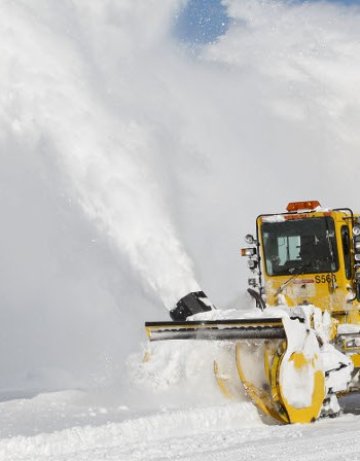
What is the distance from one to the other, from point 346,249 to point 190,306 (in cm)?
169

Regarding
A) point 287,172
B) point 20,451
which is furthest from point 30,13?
point 287,172

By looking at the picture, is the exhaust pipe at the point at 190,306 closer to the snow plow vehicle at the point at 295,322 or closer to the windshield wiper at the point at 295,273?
the snow plow vehicle at the point at 295,322

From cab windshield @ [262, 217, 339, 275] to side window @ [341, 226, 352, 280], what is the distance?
0.31ft

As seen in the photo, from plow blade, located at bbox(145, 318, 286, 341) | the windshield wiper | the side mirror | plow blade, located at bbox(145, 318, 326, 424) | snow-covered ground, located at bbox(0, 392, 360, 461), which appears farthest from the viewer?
the side mirror

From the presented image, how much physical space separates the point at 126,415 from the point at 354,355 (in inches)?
88.7

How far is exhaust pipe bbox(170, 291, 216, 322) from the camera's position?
316 inches

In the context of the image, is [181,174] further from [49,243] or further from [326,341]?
[326,341]

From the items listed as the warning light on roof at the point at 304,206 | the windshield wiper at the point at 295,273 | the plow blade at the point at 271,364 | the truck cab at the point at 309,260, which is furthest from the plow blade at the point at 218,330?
the warning light on roof at the point at 304,206

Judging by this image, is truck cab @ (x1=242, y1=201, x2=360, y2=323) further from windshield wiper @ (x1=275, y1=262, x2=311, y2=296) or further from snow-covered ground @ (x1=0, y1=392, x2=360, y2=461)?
snow-covered ground @ (x1=0, y1=392, x2=360, y2=461)

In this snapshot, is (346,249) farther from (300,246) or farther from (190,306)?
(190,306)

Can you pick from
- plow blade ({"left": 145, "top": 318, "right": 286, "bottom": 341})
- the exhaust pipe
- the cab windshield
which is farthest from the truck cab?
plow blade ({"left": 145, "top": 318, "right": 286, "bottom": 341})

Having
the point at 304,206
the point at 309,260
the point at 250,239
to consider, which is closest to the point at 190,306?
the point at 250,239

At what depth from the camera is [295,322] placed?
271 inches

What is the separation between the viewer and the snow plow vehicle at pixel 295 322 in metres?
6.71
